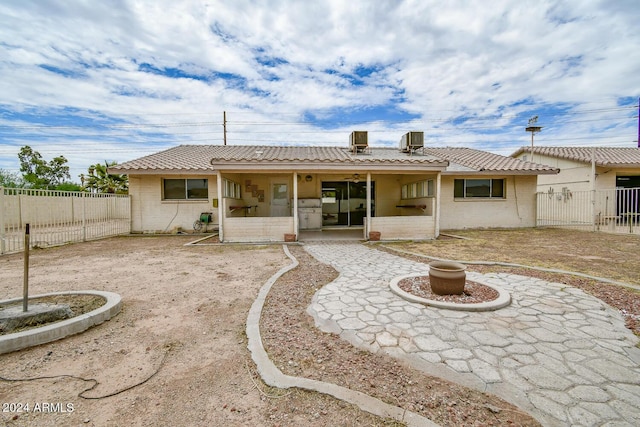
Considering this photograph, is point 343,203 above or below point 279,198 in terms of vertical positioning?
below

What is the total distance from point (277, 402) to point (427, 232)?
886 centimetres

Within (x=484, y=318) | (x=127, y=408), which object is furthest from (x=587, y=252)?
(x=127, y=408)

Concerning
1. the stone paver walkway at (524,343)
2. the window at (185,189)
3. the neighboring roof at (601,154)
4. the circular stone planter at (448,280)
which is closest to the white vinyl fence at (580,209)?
the neighboring roof at (601,154)

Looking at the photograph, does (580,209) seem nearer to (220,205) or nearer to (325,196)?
(325,196)

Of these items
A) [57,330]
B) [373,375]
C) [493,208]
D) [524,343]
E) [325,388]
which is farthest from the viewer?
[493,208]

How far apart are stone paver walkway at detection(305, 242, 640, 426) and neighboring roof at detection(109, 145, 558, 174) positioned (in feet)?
17.0

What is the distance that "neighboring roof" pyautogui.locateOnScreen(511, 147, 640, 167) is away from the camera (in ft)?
42.5

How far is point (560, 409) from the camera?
1.76m

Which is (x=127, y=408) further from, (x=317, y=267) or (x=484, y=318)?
(x=317, y=267)

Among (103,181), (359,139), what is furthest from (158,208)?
(103,181)

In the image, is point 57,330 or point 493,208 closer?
point 57,330

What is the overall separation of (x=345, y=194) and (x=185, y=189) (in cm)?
716

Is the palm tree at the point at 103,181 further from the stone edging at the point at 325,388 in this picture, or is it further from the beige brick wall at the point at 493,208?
the stone edging at the point at 325,388

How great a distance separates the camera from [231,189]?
10.8 meters
